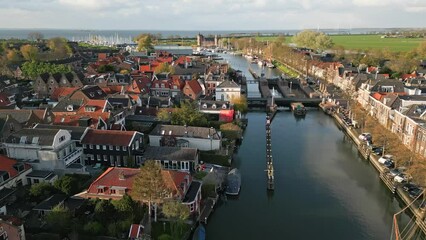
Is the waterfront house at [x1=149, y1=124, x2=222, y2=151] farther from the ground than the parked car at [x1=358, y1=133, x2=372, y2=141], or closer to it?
farther from the ground

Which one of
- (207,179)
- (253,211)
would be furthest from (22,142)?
(253,211)

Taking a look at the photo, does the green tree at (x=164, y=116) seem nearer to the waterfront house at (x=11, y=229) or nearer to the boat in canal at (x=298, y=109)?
the boat in canal at (x=298, y=109)

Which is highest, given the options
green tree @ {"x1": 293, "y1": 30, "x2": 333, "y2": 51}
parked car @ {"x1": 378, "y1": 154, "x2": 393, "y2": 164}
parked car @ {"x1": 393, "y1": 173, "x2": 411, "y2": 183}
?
green tree @ {"x1": 293, "y1": 30, "x2": 333, "y2": 51}

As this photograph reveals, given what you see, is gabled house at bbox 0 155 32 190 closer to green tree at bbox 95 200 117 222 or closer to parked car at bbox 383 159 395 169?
green tree at bbox 95 200 117 222

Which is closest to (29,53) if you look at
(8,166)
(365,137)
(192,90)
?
(192,90)

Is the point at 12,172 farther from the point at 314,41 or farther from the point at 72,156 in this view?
the point at 314,41

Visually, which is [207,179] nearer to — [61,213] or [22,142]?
[61,213]

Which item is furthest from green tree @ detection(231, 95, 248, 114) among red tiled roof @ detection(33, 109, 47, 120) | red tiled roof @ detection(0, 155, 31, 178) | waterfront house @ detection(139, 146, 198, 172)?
red tiled roof @ detection(0, 155, 31, 178)
